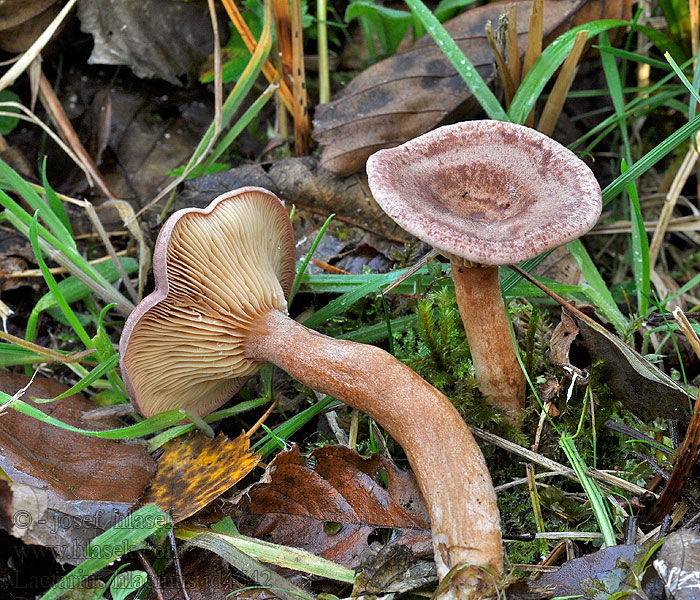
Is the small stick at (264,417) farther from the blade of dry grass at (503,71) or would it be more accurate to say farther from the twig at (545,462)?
the blade of dry grass at (503,71)

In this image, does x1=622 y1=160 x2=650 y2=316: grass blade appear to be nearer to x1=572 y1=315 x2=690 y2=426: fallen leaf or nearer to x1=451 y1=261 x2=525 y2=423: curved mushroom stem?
x1=572 y1=315 x2=690 y2=426: fallen leaf

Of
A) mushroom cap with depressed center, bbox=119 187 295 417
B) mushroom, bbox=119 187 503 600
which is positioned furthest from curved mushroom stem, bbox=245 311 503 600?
mushroom cap with depressed center, bbox=119 187 295 417

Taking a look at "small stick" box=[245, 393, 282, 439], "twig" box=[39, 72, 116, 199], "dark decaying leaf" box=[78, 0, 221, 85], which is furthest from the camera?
"dark decaying leaf" box=[78, 0, 221, 85]

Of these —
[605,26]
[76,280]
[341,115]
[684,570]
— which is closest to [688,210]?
[605,26]

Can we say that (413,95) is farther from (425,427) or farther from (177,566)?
(177,566)

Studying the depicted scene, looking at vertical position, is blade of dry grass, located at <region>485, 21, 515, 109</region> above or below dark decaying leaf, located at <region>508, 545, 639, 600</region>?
above

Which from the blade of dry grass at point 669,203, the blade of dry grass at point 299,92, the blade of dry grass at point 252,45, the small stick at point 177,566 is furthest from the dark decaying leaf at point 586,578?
the blade of dry grass at point 252,45
